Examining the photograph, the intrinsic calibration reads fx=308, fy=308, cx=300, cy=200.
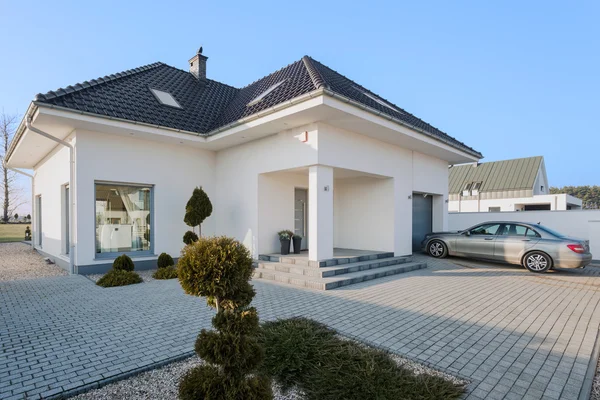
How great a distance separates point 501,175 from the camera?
88.9 feet

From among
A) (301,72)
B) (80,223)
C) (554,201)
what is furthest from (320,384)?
(554,201)

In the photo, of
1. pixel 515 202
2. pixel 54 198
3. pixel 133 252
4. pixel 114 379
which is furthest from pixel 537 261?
pixel 515 202

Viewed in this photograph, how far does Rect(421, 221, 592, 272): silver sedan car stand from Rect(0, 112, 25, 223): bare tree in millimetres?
30207

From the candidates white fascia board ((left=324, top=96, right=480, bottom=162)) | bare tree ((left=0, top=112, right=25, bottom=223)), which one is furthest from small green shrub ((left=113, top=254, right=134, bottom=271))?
bare tree ((left=0, top=112, right=25, bottom=223))

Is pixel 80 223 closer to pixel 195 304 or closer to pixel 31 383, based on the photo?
pixel 195 304

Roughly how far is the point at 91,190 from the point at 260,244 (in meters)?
4.81

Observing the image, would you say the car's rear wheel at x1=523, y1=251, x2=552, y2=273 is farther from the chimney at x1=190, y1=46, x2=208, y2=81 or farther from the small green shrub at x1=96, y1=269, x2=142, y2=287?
the chimney at x1=190, y1=46, x2=208, y2=81

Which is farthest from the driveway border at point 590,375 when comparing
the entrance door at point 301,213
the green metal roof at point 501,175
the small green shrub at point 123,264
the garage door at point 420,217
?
the green metal roof at point 501,175

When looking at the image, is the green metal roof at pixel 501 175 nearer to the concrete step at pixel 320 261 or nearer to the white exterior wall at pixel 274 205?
the concrete step at pixel 320 261

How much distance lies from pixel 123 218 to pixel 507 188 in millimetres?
28193

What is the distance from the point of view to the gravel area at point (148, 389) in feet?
8.88

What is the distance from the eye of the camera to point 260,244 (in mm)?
9305

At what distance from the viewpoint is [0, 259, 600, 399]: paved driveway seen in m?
3.14

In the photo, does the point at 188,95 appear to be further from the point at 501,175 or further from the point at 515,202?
the point at 501,175
